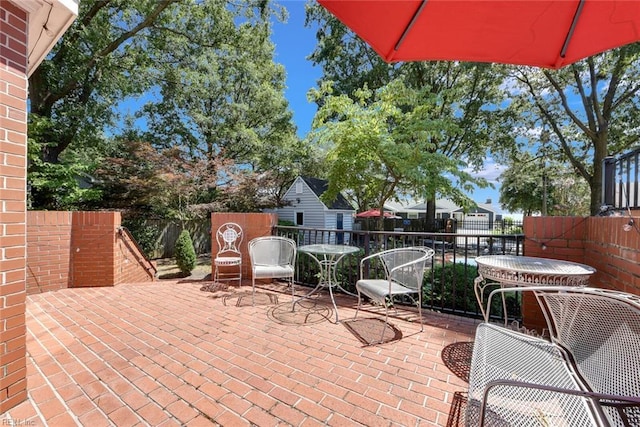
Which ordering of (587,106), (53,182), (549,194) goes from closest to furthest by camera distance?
(53,182) → (587,106) → (549,194)

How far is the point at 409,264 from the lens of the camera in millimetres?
2564

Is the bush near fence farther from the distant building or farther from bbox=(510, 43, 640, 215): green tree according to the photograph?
the distant building

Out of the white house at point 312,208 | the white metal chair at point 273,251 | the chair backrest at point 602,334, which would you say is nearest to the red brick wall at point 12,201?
the white metal chair at point 273,251

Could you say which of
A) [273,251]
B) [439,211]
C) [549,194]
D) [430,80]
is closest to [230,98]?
[430,80]

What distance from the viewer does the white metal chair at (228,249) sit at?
450cm

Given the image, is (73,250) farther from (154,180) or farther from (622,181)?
(622,181)

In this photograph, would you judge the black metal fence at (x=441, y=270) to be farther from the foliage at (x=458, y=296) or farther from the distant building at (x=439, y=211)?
the distant building at (x=439, y=211)

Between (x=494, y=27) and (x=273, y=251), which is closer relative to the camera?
(x=494, y=27)

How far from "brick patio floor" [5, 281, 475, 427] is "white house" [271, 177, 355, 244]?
12.3 m

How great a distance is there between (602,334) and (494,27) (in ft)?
5.82

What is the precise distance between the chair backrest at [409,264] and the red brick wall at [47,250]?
4.40 meters

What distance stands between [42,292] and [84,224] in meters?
1.00

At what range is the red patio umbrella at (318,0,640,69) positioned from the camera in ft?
5.11

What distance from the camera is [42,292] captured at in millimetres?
3682
